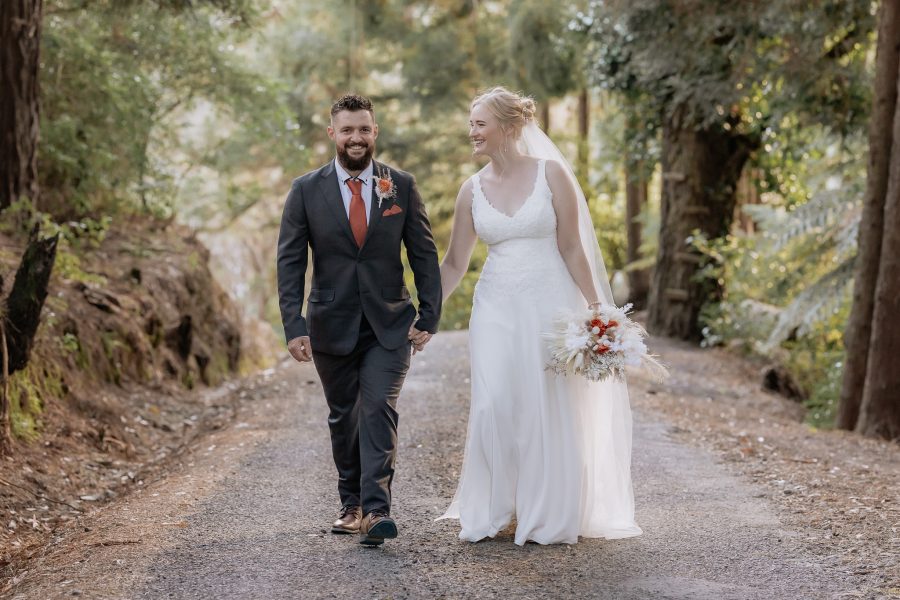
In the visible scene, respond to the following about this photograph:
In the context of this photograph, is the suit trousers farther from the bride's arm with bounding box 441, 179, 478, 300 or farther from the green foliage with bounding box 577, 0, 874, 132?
the green foliage with bounding box 577, 0, 874, 132

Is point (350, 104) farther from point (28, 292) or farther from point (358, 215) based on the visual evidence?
point (28, 292)

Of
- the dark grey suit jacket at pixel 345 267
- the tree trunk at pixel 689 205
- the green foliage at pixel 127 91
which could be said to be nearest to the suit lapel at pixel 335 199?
the dark grey suit jacket at pixel 345 267

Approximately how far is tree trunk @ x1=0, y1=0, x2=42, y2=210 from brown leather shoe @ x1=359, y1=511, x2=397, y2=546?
6.52m

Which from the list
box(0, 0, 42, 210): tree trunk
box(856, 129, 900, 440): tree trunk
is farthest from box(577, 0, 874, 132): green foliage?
box(0, 0, 42, 210): tree trunk

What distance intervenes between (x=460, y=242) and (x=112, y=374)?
6056 millimetres

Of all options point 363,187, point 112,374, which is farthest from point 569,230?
point 112,374

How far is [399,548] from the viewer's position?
596 cm

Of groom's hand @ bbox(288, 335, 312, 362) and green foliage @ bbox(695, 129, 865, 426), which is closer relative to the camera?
groom's hand @ bbox(288, 335, 312, 362)

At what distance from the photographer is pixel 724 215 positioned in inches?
776

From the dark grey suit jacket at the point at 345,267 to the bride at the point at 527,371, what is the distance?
437mm

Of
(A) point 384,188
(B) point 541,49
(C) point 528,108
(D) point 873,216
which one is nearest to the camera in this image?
(A) point 384,188

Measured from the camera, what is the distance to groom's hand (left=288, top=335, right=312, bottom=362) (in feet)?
19.2

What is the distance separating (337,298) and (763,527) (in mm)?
2785

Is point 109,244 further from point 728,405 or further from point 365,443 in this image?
point 365,443
